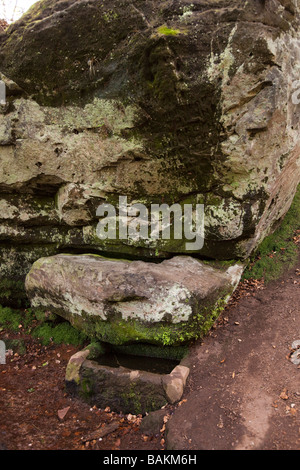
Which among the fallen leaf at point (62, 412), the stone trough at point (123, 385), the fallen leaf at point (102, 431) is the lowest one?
the fallen leaf at point (62, 412)

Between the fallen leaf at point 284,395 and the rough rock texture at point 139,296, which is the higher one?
the rough rock texture at point 139,296

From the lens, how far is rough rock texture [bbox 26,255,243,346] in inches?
207

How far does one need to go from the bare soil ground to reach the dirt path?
12mm

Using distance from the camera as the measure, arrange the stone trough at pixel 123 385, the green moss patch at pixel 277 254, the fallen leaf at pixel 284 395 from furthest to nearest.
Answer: the green moss patch at pixel 277 254 < the stone trough at pixel 123 385 < the fallen leaf at pixel 284 395

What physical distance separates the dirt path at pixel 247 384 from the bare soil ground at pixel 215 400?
12 mm

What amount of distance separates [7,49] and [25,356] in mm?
5379

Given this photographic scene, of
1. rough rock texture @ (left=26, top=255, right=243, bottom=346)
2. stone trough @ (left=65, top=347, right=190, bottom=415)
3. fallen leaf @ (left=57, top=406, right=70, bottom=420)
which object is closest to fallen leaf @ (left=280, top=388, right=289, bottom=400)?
stone trough @ (left=65, top=347, right=190, bottom=415)

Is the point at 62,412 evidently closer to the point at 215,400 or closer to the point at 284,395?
the point at 215,400

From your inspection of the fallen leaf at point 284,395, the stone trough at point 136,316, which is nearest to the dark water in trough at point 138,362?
the stone trough at point 136,316

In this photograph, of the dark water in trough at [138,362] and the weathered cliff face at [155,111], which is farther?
the dark water in trough at [138,362]

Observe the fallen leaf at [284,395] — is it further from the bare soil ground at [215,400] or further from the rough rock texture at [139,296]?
the rough rock texture at [139,296]

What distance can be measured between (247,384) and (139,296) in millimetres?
1875

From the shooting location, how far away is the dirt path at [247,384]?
404 centimetres

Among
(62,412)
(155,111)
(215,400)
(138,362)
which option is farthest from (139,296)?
(155,111)
